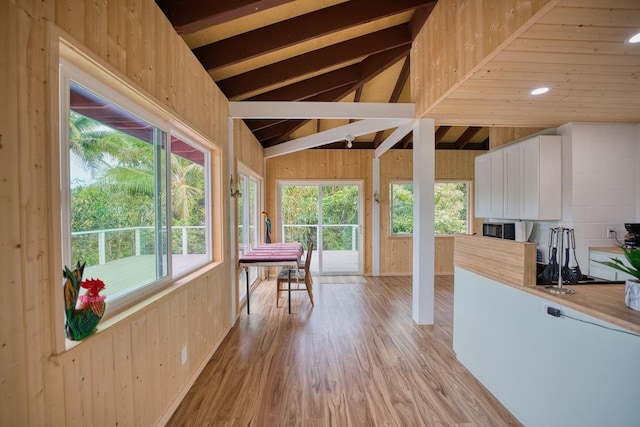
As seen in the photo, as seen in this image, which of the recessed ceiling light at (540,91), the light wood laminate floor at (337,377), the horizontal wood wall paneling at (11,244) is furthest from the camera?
the recessed ceiling light at (540,91)

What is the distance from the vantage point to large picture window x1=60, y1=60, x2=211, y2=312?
50.4 inches

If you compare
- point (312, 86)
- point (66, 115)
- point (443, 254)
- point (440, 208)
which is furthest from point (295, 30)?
point (443, 254)

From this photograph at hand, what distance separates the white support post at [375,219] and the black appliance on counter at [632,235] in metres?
3.58

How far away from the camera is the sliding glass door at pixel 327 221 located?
5.96m

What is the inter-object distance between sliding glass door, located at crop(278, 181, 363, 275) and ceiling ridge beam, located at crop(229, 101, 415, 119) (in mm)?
2735

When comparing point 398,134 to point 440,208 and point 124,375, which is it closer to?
point 440,208

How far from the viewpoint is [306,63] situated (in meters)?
3.14

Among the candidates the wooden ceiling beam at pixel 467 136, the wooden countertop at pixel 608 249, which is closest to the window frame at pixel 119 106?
the wooden countertop at pixel 608 249

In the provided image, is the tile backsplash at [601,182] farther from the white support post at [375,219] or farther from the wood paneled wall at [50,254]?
the wood paneled wall at [50,254]

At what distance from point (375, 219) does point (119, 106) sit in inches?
198

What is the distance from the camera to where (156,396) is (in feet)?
5.62

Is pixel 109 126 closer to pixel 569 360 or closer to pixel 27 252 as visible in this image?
A: pixel 27 252

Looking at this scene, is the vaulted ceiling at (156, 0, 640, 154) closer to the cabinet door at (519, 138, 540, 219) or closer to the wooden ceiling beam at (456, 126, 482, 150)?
the cabinet door at (519, 138, 540, 219)

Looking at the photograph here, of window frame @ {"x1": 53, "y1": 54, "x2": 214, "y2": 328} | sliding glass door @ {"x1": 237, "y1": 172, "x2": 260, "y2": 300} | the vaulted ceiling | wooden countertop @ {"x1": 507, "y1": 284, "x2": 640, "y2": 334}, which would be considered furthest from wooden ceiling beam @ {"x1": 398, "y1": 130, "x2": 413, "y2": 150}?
wooden countertop @ {"x1": 507, "y1": 284, "x2": 640, "y2": 334}
